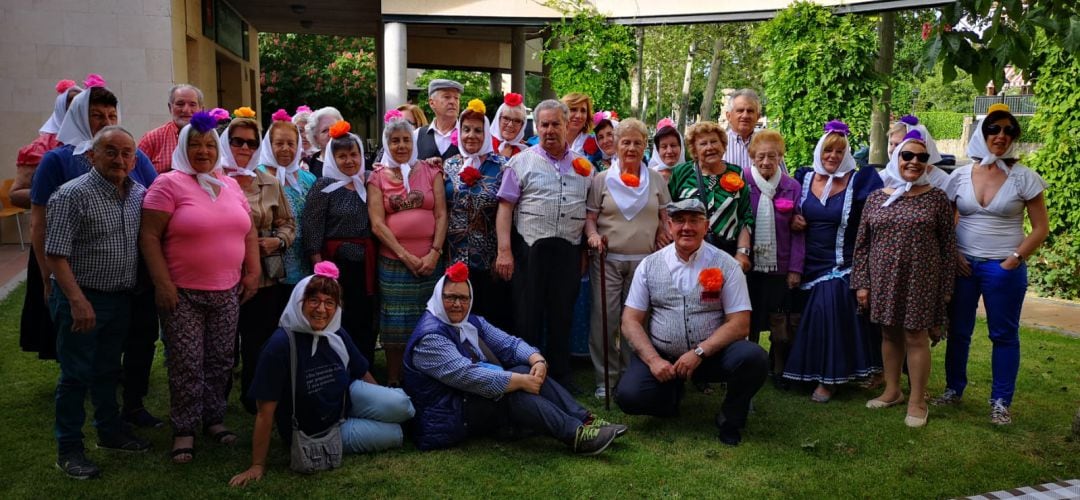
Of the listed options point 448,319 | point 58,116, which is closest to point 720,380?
point 448,319

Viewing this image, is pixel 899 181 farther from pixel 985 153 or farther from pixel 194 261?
pixel 194 261

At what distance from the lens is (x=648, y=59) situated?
32.2 meters

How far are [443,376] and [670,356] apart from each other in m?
1.32

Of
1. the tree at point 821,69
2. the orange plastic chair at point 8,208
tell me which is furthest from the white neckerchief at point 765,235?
the orange plastic chair at point 8,208

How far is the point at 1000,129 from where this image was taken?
4.83 meters

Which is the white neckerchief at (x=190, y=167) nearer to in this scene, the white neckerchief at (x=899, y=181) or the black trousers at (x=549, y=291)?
the black trousers at (x=549, y=291)

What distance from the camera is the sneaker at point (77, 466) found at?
12.6 ft

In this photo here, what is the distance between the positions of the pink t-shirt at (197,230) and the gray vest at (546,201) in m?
1.72

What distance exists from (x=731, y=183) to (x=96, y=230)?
3.52m

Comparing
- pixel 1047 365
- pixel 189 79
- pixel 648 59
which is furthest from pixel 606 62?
pixel 648 59

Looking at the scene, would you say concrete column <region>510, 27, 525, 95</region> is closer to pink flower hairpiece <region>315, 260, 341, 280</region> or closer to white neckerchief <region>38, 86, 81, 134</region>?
white neckerchief <region>38, 86, 81, 134</region>

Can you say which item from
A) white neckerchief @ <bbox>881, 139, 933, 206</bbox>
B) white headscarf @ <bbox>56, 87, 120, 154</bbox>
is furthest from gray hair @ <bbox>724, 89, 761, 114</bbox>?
white headscarf @ <bbox>56, 87, 120, 154</bbox>

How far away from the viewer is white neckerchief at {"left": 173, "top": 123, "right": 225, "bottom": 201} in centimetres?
389

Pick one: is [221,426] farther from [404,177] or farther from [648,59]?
[648,59]
